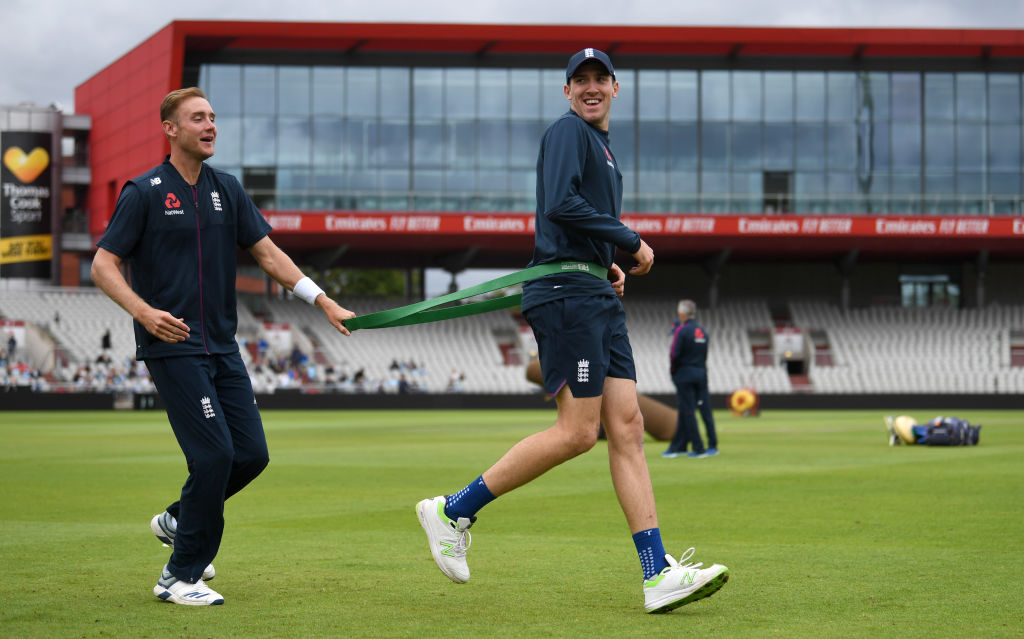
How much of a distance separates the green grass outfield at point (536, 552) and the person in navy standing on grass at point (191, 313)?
421mm

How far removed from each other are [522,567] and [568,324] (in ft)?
6.17

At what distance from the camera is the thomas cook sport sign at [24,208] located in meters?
57.6

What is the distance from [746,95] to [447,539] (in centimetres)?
5221

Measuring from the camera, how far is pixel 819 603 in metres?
5.71

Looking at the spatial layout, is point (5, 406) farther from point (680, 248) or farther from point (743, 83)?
point (743, 83)

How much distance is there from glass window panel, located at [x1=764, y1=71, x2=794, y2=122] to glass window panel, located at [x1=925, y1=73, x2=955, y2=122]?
6.29 metres

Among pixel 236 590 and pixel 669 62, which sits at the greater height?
pixel 669 62

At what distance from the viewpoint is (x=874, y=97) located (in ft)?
183

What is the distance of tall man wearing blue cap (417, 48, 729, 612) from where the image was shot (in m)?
5.64

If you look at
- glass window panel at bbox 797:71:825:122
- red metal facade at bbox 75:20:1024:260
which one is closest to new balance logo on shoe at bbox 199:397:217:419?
red metal facade at bbox 75:20:1024:260

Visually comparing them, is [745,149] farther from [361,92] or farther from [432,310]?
[432,310]

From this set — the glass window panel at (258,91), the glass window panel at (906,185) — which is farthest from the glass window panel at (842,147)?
the glass window panel at (258,91)

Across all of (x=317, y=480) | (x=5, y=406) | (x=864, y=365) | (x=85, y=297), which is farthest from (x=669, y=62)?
(x=317, y=480)

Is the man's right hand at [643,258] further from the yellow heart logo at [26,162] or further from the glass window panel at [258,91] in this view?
the yellow heart logo at [26,162]
